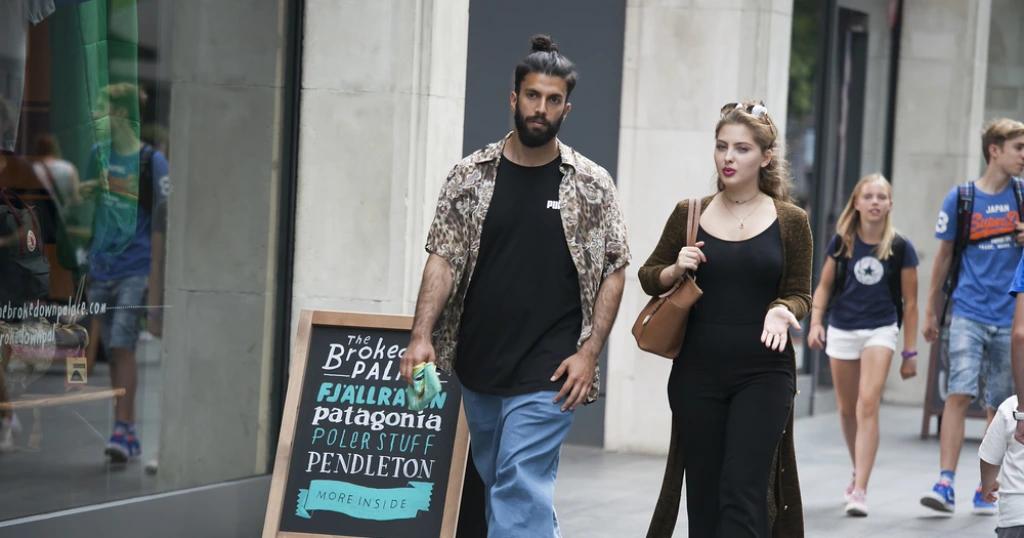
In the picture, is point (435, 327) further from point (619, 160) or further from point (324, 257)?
point (619, 160)

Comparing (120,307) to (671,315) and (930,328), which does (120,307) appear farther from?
(930,328)

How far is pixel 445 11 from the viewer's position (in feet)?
25.4

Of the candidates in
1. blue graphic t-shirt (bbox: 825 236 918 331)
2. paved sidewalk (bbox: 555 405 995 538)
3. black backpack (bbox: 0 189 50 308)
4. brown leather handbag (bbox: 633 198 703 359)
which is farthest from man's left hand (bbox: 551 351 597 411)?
blue graphic t-shirt (bbox: 825 236 918 331)

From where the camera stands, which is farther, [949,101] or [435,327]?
[949,101]

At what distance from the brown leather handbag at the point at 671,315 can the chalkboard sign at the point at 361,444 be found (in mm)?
1070

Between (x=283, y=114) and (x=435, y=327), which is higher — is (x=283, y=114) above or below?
above

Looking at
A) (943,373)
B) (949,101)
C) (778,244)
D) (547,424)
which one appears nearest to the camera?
(547,424)

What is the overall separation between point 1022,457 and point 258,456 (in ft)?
12.1

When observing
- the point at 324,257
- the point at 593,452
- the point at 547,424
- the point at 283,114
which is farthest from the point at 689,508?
the point at 593,452

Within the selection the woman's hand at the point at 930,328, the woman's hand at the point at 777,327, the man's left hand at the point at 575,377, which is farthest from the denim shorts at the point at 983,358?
the man's left hand at the point at 575,377

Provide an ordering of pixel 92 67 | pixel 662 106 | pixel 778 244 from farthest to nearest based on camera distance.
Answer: pixel 662 106 → pixel 92 67 → pixel 778 244

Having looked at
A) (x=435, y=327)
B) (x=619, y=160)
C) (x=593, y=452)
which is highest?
(x=619, y=160)

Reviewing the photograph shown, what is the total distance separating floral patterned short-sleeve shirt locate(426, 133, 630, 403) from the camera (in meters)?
5.62

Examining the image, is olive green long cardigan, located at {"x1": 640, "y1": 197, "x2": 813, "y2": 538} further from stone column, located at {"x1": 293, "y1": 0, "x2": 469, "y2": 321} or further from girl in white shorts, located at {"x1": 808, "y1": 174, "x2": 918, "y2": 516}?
girl in white shorts, located at {"x1": 808, "y1": 174, "x2": 918, "y2": 516}
